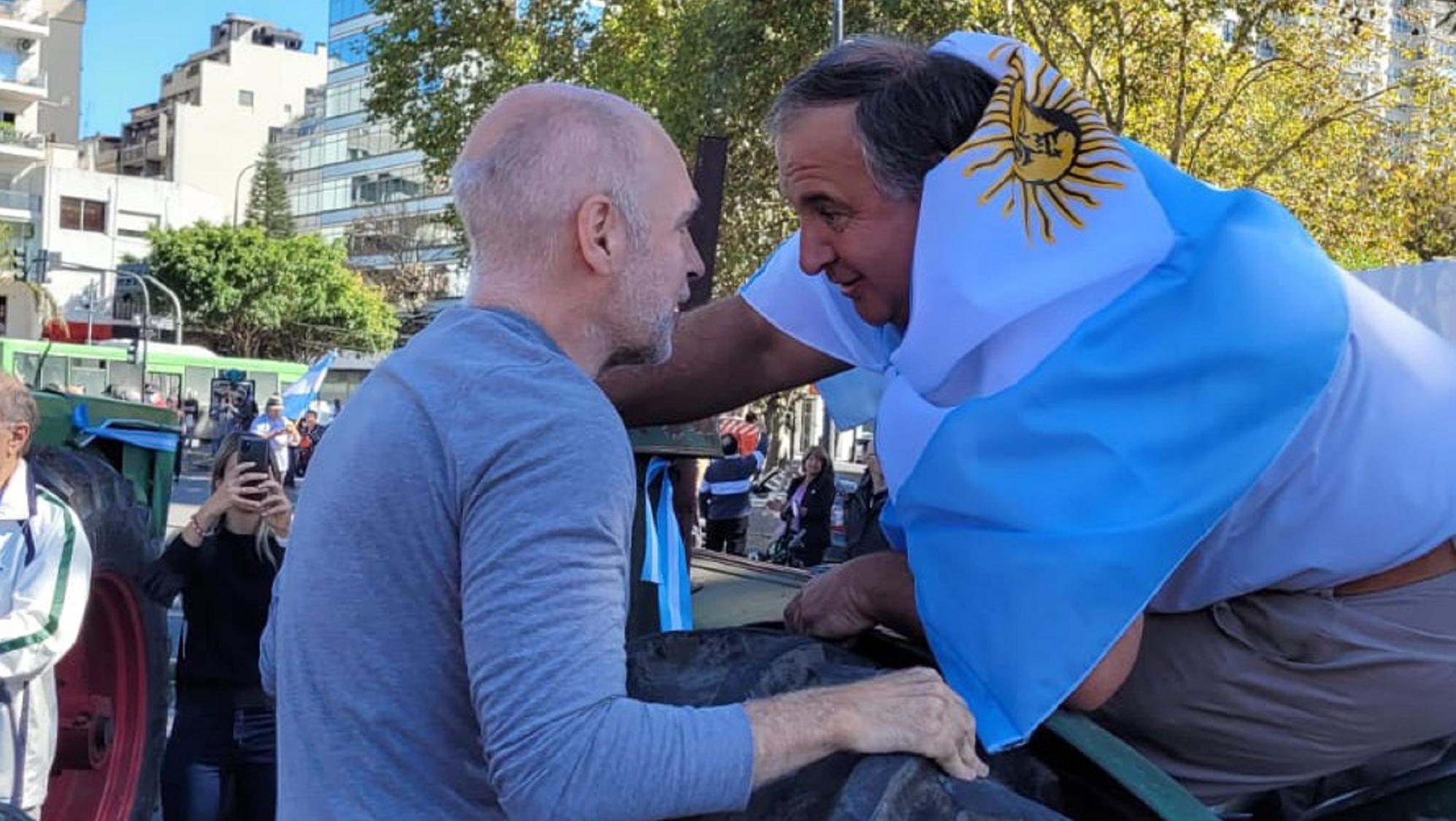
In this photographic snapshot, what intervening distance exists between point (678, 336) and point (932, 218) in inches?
34.8

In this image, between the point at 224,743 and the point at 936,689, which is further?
the point at 224,743

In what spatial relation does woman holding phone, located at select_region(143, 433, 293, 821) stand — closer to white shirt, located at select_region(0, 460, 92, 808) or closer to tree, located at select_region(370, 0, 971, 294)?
white shirt, located at select_region(0, 460, 92, 808)

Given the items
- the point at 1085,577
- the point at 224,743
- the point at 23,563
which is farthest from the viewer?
the point at 224,743

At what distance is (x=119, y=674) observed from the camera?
5.36m

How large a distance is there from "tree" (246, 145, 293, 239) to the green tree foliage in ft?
166

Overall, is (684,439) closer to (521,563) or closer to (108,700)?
(521,563)

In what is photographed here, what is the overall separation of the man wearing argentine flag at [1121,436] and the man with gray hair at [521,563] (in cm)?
21

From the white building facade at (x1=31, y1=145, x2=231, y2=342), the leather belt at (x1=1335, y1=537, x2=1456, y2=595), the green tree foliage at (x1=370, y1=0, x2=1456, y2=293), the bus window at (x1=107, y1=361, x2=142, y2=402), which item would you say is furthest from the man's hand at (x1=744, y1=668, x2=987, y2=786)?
the white building facade at (x1=31, y1=145, x2=231, y2=342)


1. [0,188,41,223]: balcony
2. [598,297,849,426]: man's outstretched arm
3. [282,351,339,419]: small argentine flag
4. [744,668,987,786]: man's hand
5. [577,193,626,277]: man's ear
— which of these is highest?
[0,188,41,223]: balcony

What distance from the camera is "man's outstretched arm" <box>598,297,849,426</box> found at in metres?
2.53

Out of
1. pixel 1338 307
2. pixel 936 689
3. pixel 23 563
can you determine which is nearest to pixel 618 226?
pixel 936 689

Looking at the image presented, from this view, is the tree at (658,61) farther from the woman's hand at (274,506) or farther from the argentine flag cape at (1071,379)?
the argentine flag cape at (1071,379)

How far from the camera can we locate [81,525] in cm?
441

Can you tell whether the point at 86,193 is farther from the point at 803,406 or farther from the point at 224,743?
the point at 224,743
